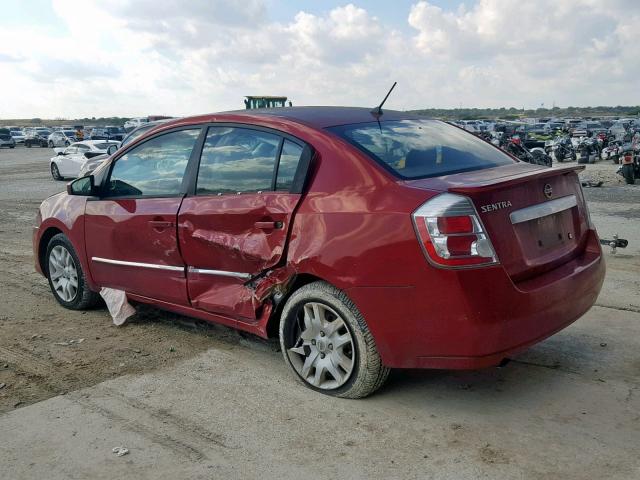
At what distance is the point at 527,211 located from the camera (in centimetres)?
373

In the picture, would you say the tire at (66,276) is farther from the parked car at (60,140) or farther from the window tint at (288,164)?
the parked car at (60,140)

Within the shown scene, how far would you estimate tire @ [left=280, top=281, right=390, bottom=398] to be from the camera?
3.82 meters

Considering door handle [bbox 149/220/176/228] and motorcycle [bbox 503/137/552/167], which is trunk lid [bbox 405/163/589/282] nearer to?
door handle [bbox 149/220/176/228]

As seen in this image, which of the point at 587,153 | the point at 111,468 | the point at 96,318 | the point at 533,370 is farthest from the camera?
the point at 587,153

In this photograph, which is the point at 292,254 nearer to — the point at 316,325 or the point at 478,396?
the point at 316,325

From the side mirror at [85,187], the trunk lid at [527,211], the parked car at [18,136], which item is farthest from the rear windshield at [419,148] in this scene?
the parked car at [18,136]

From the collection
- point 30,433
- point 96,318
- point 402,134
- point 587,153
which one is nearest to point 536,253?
point 402,134

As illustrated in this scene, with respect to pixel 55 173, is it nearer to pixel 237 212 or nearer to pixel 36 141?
pixel 237 212

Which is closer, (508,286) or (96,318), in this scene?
(508,286)

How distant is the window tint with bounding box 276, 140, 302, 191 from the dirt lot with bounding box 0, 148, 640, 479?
125 cm

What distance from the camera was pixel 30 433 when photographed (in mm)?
3701

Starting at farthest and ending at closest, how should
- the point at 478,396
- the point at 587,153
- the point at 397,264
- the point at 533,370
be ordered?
the point at 587,153 < the point at 533,370 < the point at 478,396 < the point at 397,264

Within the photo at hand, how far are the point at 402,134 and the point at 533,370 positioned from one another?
1733 millimetres

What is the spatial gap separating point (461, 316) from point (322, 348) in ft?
3.19
